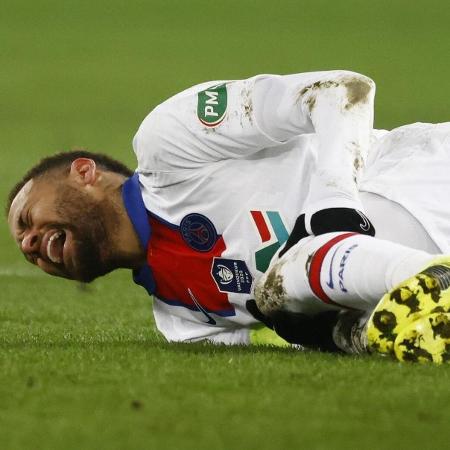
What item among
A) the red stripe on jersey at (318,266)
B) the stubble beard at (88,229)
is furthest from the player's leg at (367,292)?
the stubble beard at (88,229)

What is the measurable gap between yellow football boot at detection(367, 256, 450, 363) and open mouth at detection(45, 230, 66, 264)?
107 centimetres

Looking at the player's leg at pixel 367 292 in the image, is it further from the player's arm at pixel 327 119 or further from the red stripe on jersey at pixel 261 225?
the red stripe on jersey at pixel 261 225

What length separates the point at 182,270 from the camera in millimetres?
3551

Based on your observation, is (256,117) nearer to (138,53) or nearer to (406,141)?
(406,141)

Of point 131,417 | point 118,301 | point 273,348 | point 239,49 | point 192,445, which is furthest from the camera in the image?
point 239,49

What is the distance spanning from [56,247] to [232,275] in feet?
1.66

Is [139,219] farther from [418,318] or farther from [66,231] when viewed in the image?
[418,318]

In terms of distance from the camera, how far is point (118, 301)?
18.3 feet

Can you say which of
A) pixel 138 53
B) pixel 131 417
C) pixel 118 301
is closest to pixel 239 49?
pixel 138 53

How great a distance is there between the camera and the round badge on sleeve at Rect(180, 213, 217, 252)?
11.5 ft

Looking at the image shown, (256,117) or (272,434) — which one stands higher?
(256,117)

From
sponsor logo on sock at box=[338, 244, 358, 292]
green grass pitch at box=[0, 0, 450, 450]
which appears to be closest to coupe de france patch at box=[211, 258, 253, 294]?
green grass pitch at box=[0, 0, 450, 450]

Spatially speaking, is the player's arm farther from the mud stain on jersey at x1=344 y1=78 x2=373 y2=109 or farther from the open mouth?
the open mouth

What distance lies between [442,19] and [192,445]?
17859 mm
